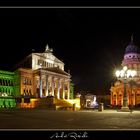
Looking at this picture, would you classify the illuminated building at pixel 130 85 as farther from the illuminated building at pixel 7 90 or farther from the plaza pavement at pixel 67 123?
the plaza pavement at pixel 67 123

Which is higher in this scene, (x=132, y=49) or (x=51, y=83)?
(x=132, y=49)

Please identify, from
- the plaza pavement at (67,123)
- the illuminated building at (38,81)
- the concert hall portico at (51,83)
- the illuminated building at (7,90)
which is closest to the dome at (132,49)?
the illuminated building at (38,81)

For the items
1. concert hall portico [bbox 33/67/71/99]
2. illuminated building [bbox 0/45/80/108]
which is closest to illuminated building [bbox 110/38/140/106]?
concert hall portico [bbox 33/67/71/99]

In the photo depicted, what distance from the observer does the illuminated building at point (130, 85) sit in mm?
95531

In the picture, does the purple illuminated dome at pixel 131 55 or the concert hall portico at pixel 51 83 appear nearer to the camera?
the concert hall portico at pixel 51 83

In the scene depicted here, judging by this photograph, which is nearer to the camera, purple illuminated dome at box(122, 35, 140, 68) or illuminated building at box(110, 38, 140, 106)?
illuminated building at box(110, 38, 140, 106)

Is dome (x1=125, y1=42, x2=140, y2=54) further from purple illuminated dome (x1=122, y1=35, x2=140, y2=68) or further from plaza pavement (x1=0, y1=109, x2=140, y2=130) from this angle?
plaza pavement (x1=0, y1=109, x2=140, y2=130)

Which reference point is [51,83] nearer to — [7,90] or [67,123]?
[7,90]

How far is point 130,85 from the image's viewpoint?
91.7 meters

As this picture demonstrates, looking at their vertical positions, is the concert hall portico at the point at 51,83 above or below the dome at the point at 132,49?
below

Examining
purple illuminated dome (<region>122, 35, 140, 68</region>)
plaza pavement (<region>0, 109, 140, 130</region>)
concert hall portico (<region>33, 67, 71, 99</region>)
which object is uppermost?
purple illuminated dome (<region>122, 35, 140, 68</region>)

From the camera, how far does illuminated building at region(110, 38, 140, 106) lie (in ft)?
313

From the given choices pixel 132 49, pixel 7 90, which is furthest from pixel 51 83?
pixel 132 49

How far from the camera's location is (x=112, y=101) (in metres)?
104
